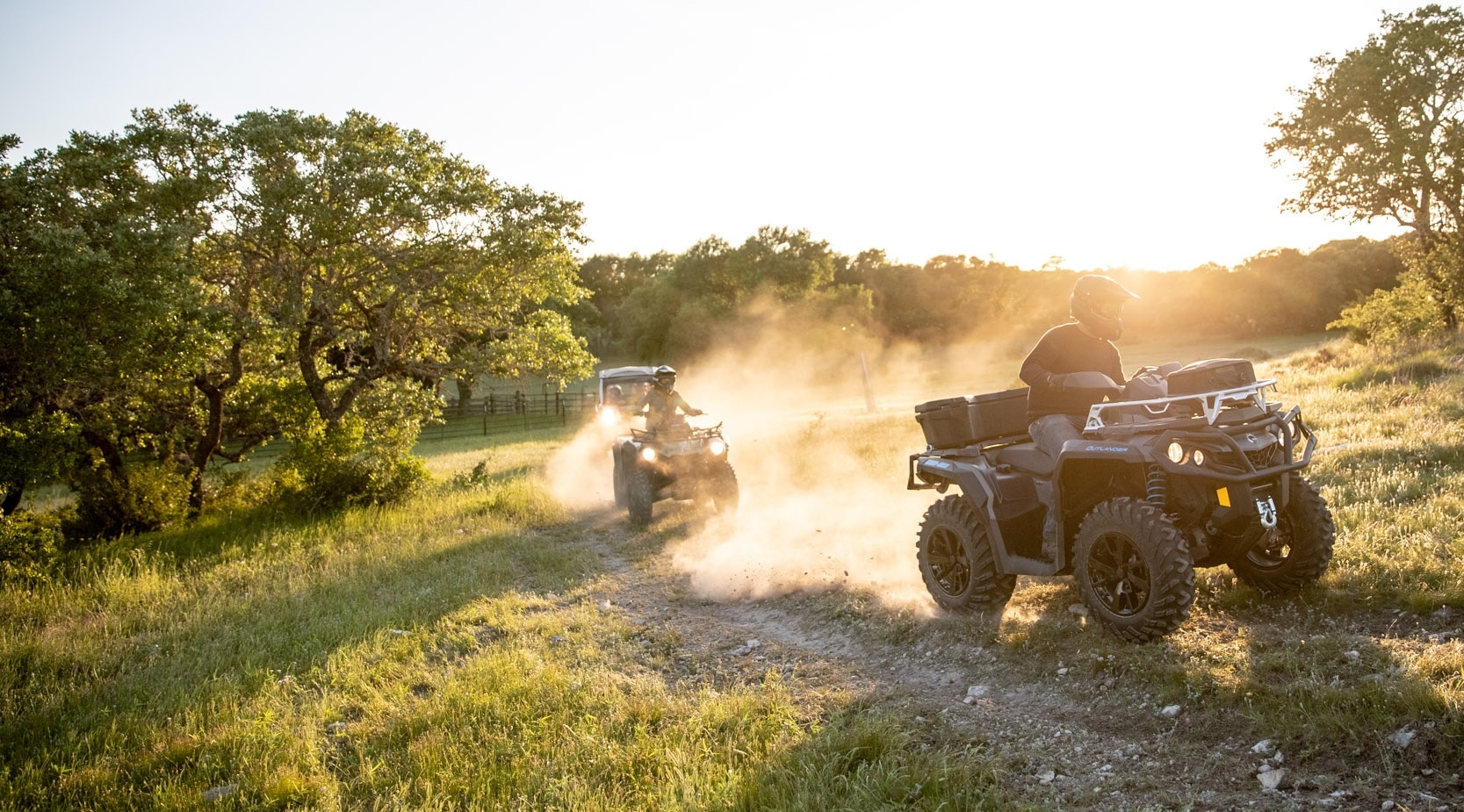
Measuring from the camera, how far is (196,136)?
1355cm

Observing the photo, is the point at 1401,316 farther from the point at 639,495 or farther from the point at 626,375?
the point at 639,495

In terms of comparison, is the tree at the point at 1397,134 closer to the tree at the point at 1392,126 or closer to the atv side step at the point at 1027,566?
the tree at the point at 1392,126

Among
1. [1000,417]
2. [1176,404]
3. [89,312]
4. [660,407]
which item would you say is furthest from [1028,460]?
[89,312]

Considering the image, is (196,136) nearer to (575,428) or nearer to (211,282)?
(211,282)

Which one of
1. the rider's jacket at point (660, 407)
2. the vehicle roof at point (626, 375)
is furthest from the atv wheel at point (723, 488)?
the vehicle roof at point (626, 375)

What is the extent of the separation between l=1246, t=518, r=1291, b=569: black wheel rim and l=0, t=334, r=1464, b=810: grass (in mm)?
246

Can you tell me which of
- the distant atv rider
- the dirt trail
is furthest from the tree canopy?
the dirt trail

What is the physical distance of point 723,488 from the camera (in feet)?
39.9

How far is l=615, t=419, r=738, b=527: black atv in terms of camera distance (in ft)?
38.8

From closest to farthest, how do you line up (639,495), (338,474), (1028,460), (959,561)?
1. (1028,460)
2. (959,561)
3. (639,495)
4. (338,474)

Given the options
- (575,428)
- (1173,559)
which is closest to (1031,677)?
(1173,559)

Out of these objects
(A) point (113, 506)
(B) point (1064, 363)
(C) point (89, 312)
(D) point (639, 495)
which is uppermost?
(C) point (89, 312)

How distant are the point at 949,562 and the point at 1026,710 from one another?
175 centimetres

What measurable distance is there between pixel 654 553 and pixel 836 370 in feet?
133
